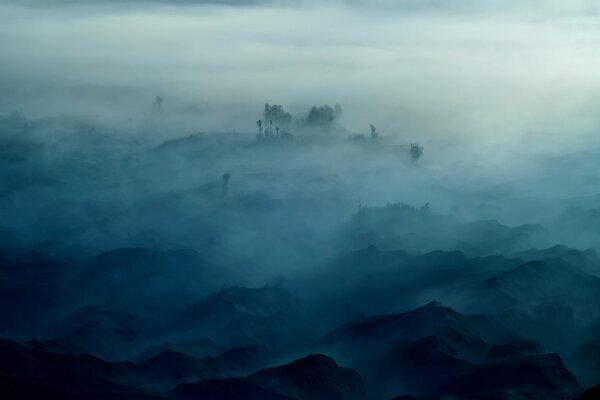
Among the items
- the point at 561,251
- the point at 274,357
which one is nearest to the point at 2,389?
the point at 274,357

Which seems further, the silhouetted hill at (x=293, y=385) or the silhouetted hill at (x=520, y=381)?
the silhouetted hill at (x=520, y=381)

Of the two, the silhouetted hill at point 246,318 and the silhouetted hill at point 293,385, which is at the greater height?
the silhouetted hill at point 293,385

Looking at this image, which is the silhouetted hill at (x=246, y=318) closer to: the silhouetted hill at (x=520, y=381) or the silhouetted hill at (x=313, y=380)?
the silhouetted hill at (x=313, y=380)

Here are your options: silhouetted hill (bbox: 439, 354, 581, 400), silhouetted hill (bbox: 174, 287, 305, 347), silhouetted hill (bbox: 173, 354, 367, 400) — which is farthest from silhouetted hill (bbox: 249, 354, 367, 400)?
silhouetted hill (bbox: 174, 287, 305, 347)

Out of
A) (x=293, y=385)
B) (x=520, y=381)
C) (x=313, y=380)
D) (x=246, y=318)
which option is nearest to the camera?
(x=520, y=381)

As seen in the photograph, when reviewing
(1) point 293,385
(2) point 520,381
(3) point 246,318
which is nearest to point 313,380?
(1) point 293,385

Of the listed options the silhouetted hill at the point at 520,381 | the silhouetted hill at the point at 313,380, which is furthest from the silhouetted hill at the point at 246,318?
the silhouetted hill at the point at 520,381

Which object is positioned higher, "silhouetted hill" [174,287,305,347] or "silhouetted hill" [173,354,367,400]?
"silhouetted hill" [173,354,367,400]

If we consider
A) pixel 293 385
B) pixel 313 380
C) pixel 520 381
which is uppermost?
pixel 520 381

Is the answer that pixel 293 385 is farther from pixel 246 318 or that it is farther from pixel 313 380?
pixel 246 318

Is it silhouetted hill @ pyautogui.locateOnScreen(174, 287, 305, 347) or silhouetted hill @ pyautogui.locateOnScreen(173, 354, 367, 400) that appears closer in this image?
silhouetted hill @ pyautogui.locateOnScreen(173, 354, 367, 400)

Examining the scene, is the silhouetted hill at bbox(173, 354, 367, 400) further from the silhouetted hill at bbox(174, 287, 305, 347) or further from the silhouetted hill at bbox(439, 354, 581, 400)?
the silhouetted hill at bbox(174, 287, 305, 347)

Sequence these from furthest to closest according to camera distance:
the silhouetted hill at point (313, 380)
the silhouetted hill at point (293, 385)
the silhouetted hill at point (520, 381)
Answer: the silhouetted hill at point (313, 380) → the silhouetted hill at point (520, 381) → the silhouetted hill at point (293, 385)
